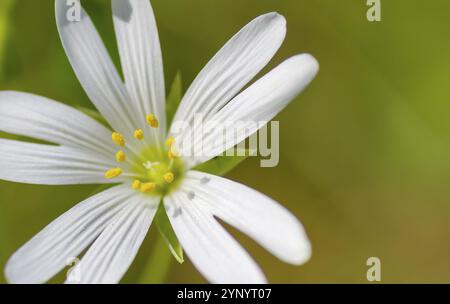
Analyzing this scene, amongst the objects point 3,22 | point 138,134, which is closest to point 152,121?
point 138,134

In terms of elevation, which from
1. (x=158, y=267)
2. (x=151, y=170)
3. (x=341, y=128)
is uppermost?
(x=341, y=128)

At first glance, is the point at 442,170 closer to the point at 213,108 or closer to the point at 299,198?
the point at 299,198

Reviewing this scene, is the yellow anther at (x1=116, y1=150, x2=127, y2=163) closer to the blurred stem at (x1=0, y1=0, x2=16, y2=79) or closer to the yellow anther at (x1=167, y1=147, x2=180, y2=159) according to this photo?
the yellow anther at (x1=167, y1=147, x2=180, y2=159)

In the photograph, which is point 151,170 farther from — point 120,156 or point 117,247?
point 117,247

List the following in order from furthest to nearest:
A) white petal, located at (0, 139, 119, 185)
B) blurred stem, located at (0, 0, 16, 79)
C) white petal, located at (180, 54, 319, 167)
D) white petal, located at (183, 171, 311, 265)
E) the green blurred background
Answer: the green blurred background
blurred stem, located at (0, 0, 16, 79)
white petal, located at (0, 139, 119, 185)
white petal, located at (180, 54, 319, 167)
white petal, located at (183, 171, 311, 265)

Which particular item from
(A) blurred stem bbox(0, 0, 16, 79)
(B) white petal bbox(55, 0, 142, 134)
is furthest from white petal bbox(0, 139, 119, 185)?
(A) blurred stem bbox(0, 0, 16, 79)

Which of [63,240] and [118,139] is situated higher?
[118,139]
